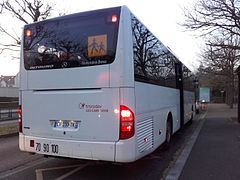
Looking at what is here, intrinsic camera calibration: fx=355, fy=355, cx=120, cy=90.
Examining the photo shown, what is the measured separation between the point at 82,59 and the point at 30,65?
1402mm

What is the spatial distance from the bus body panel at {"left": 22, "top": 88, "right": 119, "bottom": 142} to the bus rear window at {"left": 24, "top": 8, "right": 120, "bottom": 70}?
1.97 ft

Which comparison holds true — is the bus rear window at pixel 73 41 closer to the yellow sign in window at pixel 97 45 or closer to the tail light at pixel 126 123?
the yellow sign in window at pixel 97 45

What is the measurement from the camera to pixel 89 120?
6.90 meters

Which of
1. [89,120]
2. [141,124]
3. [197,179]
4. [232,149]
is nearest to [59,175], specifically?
[89,120]

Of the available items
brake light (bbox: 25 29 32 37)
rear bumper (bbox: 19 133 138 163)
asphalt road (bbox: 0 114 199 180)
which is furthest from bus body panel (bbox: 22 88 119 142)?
brake light (bbox: 25 29 32 37)

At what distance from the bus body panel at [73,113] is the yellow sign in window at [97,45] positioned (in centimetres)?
71

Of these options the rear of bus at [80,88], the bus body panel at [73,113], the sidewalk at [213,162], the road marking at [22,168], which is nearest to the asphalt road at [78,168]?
the road marking at [22,168]

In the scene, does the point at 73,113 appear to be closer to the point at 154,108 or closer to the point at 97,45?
the point at 97,45

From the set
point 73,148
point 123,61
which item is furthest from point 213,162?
point 123,61

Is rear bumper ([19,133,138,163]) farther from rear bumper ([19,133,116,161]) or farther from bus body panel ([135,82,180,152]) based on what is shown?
bus body panel ([135,82,180,152])

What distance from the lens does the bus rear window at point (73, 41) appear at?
6.86m

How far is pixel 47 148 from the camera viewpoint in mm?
7238

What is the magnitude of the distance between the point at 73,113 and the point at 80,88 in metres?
0.52

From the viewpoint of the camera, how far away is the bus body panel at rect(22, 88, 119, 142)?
6695mm
